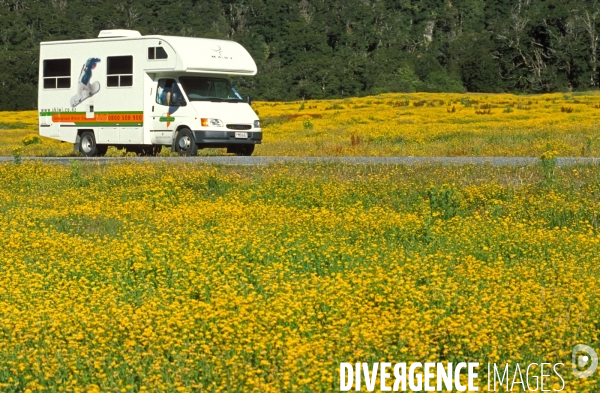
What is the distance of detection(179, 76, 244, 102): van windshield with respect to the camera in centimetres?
2459

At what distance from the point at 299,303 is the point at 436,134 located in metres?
23.9

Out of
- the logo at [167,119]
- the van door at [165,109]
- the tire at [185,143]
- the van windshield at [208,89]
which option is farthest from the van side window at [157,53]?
the tire at [185,143]

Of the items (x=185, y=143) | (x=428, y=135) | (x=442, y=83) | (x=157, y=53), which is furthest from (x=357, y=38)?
(x=185, y=143)

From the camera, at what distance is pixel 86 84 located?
2614 centimetres

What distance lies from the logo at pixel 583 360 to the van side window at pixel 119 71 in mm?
19375

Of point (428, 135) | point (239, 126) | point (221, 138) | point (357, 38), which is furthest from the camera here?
point (357, 38)

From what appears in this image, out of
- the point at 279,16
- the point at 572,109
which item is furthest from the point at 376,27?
the point at 572,109

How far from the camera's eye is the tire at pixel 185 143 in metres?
Result: 24.2

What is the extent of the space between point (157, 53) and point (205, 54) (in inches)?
46.3

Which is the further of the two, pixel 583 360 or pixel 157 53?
pixel 157 53

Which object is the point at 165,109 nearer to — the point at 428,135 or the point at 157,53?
the point at 157,53

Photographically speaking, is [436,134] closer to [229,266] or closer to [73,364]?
[229,266]

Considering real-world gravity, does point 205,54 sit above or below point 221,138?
above

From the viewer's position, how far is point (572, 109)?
4506cm
